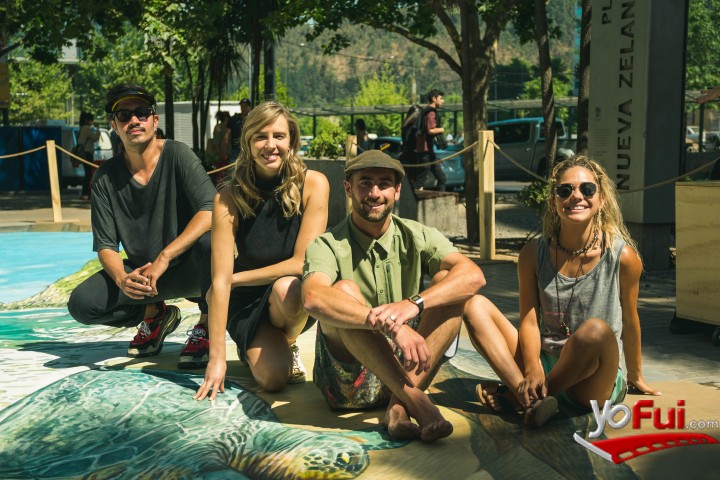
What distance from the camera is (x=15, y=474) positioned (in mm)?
3730

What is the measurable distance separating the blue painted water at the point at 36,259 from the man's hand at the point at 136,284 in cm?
394

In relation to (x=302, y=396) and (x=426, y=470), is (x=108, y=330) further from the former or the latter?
(x=426, y=470)

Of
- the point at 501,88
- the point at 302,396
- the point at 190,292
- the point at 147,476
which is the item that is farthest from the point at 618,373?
the point at 501,88

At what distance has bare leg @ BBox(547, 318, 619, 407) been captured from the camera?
3.90 metres

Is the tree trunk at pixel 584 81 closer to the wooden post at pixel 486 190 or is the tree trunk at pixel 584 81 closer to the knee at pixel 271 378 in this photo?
the wooden post at pixel 486 190

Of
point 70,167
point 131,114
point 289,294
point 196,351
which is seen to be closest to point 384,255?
point 289,294

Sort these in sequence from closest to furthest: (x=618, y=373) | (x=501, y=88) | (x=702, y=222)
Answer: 1. (x=618, y=373)
2. (x=702, y=222)
3. (x=501, y=88)

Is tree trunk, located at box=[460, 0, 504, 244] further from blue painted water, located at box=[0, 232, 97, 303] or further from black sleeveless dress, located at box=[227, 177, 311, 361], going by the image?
black sleeveless dress, located at box=[227, 177, 311, 361]

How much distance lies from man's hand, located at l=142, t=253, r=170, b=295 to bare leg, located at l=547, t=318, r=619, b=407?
2.02 m

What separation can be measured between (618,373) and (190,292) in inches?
94.6

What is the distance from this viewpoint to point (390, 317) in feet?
12.3

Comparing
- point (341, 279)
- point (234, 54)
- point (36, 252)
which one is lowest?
point (36, 252)

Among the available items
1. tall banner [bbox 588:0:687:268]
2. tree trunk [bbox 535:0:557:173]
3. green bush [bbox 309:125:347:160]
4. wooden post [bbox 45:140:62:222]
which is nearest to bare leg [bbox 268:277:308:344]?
tall banner [bbox 588:0:687:268]

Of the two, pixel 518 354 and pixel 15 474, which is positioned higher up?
pixel 518 354
